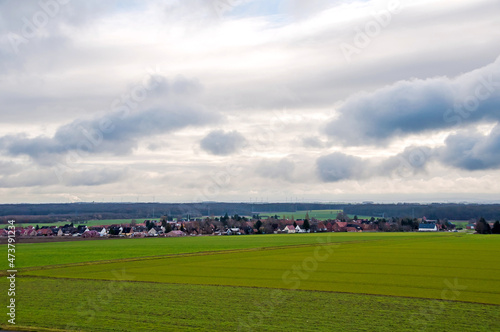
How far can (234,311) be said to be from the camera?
84.6 ft

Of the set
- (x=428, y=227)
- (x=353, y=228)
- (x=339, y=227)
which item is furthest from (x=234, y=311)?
(x=428, y=227)

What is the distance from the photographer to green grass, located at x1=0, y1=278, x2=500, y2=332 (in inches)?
882

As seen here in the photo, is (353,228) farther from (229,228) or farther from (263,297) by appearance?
(263,297)

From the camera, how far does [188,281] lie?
38625 millimetres

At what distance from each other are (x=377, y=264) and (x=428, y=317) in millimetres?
27823

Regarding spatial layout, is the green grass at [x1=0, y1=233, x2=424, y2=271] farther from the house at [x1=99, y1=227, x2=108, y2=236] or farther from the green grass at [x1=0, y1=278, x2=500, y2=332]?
the house at [x1=99, y1=227, x2=108, y2=236]

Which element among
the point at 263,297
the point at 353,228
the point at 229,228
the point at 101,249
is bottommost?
the point at 353,228

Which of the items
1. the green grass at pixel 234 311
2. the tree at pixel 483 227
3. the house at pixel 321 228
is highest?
the green grass at pixel 234 311

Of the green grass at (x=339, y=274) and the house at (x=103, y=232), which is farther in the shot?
the house at (x=103, y=232)

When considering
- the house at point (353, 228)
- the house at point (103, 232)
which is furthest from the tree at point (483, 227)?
the house at point (103, 232)

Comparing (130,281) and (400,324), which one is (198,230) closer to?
(130,281)

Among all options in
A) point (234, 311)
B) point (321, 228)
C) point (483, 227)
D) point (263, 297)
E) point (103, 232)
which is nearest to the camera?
point (234, 311)

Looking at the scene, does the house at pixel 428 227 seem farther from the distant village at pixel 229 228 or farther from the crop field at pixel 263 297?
the crop field at pixel 263 297

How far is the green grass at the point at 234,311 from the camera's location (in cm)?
2239
